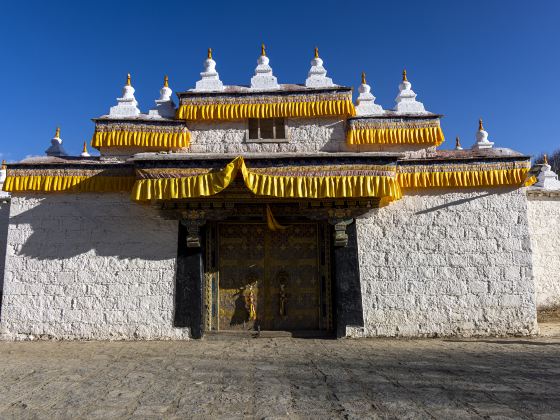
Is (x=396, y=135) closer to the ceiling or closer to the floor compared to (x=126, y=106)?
closer to the floor

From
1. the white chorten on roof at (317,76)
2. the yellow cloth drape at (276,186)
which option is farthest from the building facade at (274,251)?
the white chorten on roof at (317,76)

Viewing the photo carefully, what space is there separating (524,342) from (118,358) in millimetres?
6319

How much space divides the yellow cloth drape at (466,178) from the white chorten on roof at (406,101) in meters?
1.52

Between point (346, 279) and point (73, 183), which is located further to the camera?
point (73, 183)

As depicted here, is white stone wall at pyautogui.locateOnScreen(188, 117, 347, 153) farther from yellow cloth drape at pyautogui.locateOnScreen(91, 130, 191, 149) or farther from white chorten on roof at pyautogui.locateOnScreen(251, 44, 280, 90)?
white chorten on roof at pyautogui.locateOnScreen(251, 44, 280, 90)

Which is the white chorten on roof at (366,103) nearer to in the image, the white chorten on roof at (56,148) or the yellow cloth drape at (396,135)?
the yellow cloth drape at (396,135)

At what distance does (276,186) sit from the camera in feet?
21.5

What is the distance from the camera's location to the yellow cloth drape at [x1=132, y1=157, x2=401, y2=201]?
6.45m

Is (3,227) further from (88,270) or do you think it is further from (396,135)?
(396,135)

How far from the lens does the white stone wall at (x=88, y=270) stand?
7.10m

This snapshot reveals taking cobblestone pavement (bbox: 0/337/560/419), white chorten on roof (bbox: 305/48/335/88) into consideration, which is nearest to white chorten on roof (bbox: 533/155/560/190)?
cobblestone pavement (bbox: 0/337/560/419)

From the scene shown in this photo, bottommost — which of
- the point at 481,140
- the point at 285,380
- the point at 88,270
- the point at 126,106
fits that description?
the point at 285,380

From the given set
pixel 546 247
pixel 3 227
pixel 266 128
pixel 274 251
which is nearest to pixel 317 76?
pixel 266 128

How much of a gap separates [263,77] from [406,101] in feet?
9.87
